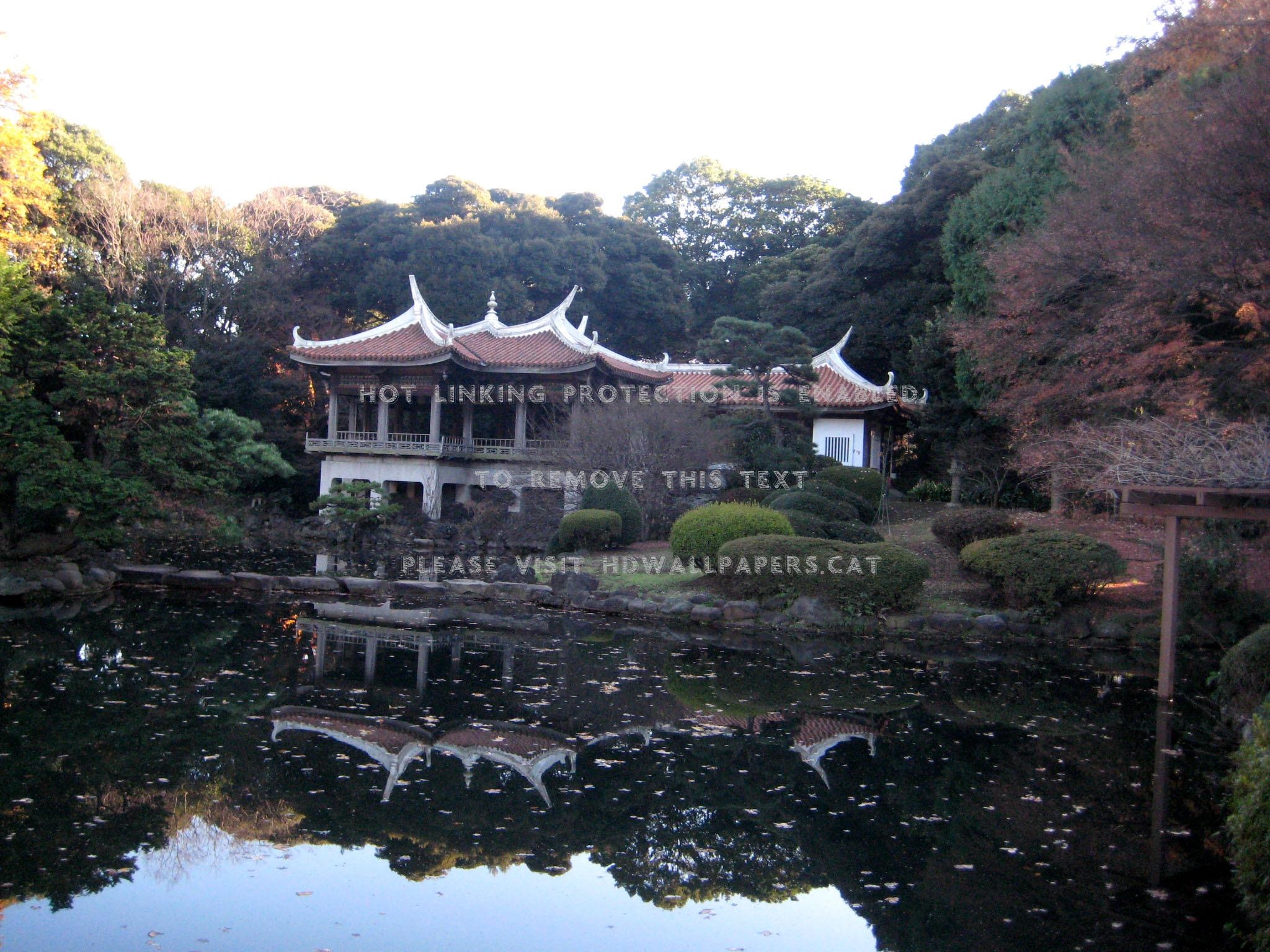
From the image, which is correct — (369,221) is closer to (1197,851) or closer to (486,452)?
(486,452)

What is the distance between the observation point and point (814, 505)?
48.8ft

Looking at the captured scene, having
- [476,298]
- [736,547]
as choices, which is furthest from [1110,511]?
[476,298]

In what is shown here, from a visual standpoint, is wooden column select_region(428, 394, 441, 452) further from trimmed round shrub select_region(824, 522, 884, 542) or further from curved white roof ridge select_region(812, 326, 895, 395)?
trimmed round shrub select_region(824, 522, 884, 542)

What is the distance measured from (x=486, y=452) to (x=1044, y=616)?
1413 centimetres

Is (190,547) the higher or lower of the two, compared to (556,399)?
lower

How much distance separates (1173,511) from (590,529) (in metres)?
9.33

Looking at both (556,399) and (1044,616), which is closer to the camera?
(1044,616)

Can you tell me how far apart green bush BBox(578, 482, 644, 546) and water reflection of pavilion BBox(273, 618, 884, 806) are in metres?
6.41

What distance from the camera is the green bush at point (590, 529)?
15.9m

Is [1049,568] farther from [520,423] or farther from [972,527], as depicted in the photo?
[520,423]

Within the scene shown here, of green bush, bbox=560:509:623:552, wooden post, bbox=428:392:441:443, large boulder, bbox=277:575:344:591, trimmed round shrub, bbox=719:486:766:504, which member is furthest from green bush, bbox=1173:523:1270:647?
wooden post, bbox=428:392:441:443

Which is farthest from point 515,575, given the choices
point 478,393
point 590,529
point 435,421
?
point 478,393

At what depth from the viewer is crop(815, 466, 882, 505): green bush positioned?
17953 mm

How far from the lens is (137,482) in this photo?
1252 centimetres
